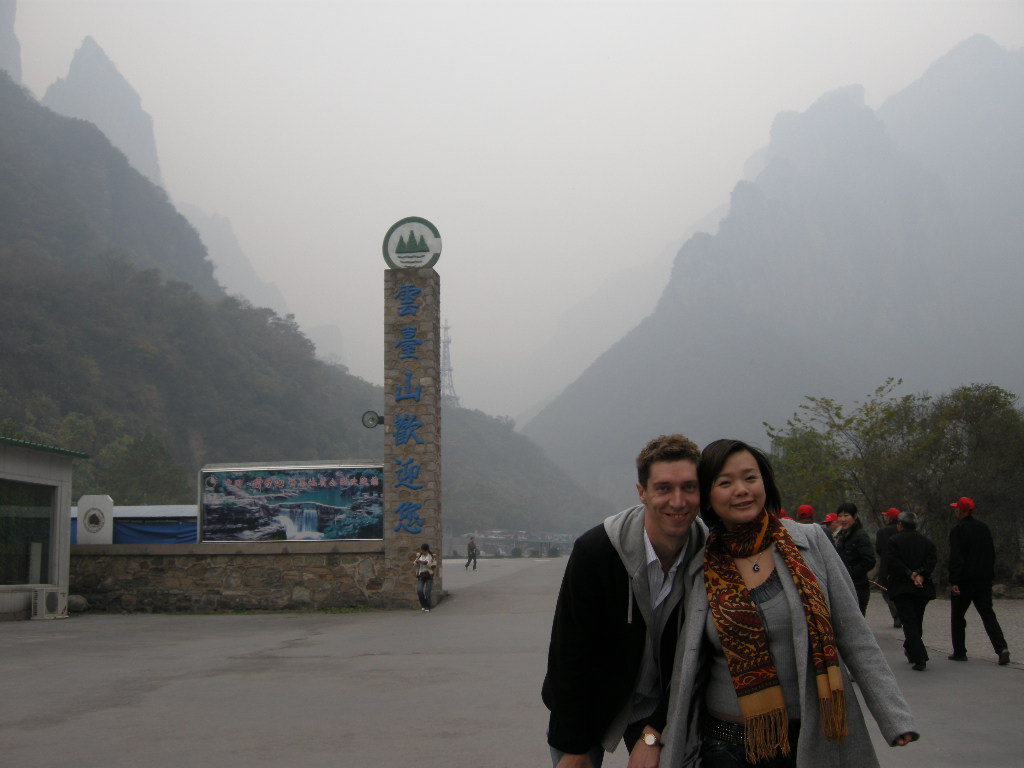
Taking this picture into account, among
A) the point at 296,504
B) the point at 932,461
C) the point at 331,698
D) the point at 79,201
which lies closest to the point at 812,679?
the point at 331,698

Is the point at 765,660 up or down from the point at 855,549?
down

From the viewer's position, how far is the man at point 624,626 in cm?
280

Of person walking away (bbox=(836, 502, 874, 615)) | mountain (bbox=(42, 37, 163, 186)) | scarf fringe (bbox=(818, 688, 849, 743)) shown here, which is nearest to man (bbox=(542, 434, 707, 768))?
scarf fringe (bbox=(818, 688, 849, 743))

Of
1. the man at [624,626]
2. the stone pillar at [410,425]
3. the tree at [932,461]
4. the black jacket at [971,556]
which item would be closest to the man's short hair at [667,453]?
the man at [624,626]

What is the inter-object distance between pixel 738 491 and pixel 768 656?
1.64ft

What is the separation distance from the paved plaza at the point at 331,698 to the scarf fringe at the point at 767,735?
10.6 ft

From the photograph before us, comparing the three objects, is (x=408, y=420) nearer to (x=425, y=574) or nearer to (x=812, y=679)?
(x=425, y=574)

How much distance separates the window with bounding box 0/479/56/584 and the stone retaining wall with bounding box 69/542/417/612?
1324 mm

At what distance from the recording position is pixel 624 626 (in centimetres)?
285

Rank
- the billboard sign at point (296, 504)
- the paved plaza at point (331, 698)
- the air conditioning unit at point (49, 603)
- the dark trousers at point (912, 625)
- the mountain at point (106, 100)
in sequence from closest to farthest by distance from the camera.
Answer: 1. the paved plaza at point (331, 698)
2. the dark trousers at point (912, 625)
3. the air conditioning unit at point (49, 603)
4. the billboard sign at point (296, 504)
5. the mountain at point (106, 100)

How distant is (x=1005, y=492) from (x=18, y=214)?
84.4m

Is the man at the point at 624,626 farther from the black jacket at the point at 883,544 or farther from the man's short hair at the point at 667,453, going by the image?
the black jacket at the point at 883,544

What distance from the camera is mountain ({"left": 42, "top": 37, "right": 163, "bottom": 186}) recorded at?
188 metres

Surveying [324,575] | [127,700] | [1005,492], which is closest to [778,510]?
[127,700]
